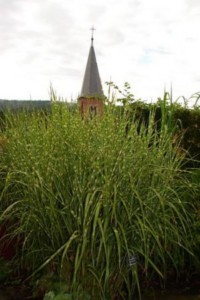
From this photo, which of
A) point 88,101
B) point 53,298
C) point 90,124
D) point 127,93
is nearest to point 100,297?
point 53,298

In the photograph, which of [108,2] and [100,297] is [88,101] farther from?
[100,297]

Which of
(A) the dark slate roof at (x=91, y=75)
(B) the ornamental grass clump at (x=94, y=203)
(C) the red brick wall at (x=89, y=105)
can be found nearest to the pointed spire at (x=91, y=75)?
(A) the dark slate roof at (x=91, y=75)

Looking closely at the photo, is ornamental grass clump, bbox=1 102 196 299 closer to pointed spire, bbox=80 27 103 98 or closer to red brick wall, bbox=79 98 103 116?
red brick wall, bbox=79 98 103 116

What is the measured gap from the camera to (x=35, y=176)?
122 inches

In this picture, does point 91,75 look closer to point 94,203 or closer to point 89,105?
point 89,105

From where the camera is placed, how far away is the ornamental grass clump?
2.77 metres

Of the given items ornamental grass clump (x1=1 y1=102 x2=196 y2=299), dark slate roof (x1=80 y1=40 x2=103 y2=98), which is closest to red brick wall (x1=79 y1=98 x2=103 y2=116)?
ornamental grass clump (x1=1 y1=102 x2=196 y2=299)

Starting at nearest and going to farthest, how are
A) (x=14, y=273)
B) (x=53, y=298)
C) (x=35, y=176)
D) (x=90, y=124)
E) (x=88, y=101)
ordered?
(x=53, y=298) < (x=35, y=176) < (x=90, y=124) < (x=14, y=273) < (x=88, y=101)

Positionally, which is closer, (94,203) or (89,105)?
(94,203)

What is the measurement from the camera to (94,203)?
2783 millimetres

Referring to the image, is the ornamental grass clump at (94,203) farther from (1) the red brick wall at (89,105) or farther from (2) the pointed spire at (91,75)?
(2) the pointed spire at (91,75)

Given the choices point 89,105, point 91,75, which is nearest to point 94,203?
point 89,105

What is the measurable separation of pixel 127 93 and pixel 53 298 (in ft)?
11.8

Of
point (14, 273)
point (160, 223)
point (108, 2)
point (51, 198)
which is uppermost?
point (108, 2)
